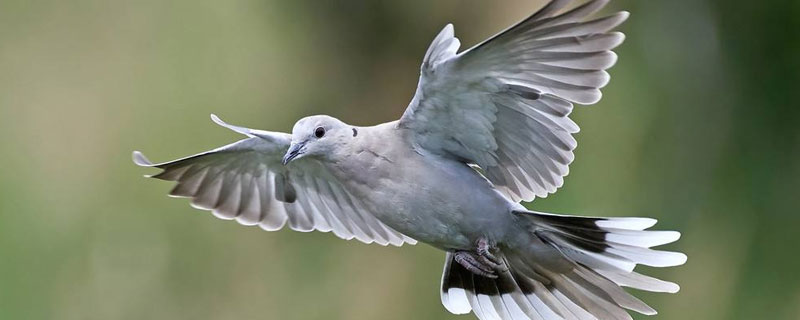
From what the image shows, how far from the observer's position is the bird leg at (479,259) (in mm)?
2820

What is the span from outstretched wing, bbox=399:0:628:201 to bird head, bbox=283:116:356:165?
0.18 metres

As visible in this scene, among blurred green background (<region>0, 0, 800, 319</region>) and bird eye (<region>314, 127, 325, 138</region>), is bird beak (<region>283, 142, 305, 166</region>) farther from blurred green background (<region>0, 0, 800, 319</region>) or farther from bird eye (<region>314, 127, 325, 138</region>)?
blurred green background (<region>0, 0, 800, 319</region>)

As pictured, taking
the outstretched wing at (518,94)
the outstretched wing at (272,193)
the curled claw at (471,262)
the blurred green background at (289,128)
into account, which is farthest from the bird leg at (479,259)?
the blurred green background at (289,128)

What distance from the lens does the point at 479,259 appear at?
111 inches

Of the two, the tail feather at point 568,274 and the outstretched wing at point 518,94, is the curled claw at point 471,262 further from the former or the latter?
the outstretched wing at point 518,94

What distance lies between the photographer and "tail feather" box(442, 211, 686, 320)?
2732 millimetres

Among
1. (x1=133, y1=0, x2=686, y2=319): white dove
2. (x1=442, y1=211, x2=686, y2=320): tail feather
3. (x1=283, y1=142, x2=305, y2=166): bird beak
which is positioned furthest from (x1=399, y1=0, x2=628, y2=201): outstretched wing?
(x1=283, y1=142, x2=305, y2=166): bird beak

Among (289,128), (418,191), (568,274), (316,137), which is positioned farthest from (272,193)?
(289,128)

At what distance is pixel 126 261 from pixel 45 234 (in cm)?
50

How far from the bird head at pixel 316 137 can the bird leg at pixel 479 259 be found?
0.47m

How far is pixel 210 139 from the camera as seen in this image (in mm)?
5680

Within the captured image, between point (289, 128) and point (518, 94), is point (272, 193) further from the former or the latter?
point (289, 128)

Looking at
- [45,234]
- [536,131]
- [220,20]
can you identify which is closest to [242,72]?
[220,20]

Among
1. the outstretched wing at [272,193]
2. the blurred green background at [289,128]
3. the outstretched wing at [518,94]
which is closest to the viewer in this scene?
the outstretched wing at [518,94]
